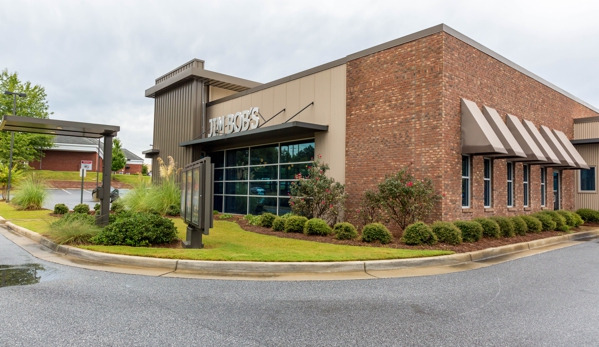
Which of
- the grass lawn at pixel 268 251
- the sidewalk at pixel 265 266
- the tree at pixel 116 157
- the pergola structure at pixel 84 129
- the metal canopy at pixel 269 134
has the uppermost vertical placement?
A: the tree at pixel 116 157

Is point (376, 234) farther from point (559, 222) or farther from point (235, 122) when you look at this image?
point (235, 122)

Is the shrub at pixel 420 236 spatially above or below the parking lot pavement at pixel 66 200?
below

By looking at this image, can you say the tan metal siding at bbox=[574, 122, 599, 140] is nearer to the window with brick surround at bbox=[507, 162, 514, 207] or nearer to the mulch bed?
the window with brick surround at bbox=[507, 162, 514, 207]

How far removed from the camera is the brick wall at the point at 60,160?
49.1 m

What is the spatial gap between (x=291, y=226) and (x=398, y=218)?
10.9ft

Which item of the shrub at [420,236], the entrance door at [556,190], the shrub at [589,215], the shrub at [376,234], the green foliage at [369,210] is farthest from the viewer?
the entrance door at [556,190]

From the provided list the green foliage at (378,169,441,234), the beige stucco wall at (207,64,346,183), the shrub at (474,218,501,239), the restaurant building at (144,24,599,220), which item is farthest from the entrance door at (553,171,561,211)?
the beige stucco wall at (207,64,346,183)

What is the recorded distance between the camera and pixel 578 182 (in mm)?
20453

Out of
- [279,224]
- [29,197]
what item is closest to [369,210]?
[279,224]

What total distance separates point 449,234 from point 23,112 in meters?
46.1

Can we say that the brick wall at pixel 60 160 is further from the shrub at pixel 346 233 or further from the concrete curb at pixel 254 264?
the shrub at pixel 346 233

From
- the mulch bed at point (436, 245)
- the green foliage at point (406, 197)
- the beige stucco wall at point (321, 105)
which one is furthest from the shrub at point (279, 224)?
the green foliage at point (406, 197)

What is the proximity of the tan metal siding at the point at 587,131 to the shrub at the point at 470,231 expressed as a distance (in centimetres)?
1366

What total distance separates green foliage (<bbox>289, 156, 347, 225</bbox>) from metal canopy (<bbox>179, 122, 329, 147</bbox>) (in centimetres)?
149
